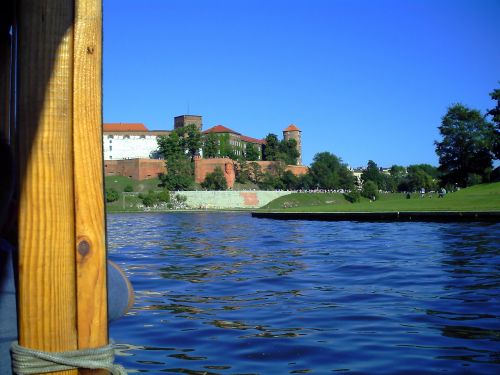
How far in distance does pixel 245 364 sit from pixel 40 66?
304cm

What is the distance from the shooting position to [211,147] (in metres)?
99.9

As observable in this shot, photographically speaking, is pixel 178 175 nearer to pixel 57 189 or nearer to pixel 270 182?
pixel 270 182

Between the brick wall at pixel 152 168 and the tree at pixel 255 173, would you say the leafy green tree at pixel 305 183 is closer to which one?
the tree at pixel 255 173

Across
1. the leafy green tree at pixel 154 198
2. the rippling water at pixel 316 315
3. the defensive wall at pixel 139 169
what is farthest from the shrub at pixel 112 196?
the rippling water at pixel 316 315

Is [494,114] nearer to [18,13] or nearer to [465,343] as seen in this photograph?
[465,343]

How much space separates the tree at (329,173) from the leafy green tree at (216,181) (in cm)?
1628

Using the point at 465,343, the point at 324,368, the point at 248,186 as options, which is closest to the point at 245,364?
the point at 324,368

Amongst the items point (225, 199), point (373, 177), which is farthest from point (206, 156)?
point (373, 177)

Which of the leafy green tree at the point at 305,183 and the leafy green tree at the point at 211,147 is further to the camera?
the leafy green tree at the point at 211,147

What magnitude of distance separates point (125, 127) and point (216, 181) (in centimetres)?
2831

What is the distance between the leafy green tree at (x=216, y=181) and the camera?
294ft

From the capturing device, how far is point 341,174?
10500cm

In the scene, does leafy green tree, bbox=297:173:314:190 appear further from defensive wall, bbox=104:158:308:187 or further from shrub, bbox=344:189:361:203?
shrub, bbox=344:189:361:203

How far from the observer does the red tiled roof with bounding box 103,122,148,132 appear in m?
109
